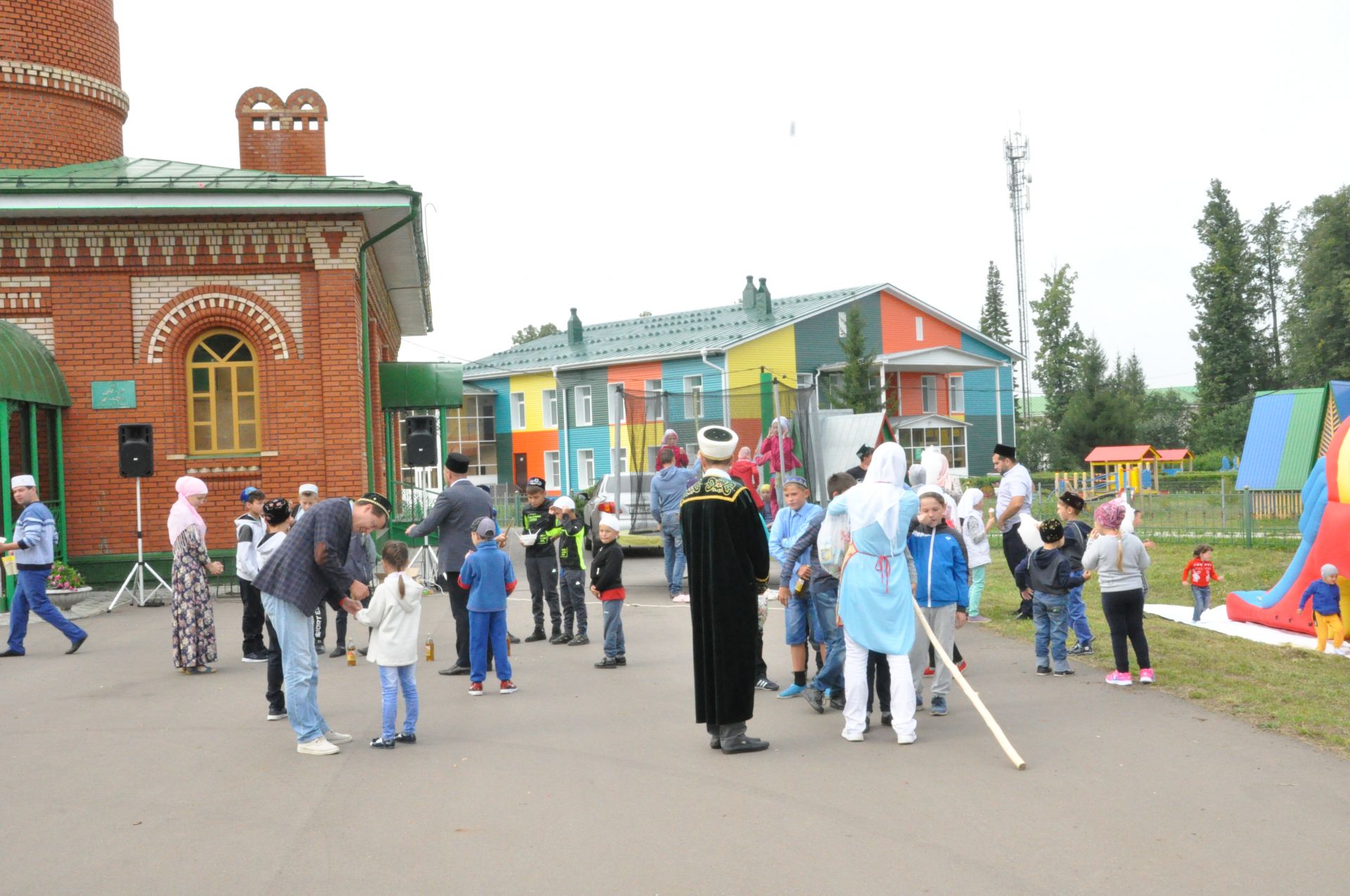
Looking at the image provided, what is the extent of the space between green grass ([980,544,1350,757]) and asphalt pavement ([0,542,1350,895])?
1.13 ft

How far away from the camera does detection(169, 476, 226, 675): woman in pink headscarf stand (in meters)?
10.3

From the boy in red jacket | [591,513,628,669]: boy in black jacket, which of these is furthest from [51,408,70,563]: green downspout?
the boy in red jacket

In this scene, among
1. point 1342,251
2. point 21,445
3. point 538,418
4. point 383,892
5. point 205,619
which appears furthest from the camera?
point 538,418

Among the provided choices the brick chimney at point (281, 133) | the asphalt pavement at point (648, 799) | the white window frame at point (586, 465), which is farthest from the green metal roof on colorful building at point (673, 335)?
the asphalt pavement at point (648, 799)

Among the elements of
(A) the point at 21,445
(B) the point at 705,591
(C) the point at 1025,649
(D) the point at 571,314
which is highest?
(D) the point at 571,314

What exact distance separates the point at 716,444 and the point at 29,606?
7905mm

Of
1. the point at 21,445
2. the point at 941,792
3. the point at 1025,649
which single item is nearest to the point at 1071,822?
the point at 941,792

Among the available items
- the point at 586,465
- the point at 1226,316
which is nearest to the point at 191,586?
the point at 586,465

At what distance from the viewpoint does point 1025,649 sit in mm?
10961

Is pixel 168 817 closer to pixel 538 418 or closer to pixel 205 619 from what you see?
pixel 205 619

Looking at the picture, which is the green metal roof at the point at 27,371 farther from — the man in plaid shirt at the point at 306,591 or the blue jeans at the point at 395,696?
the blue jeans at the point at 395,696

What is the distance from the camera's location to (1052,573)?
9461 millimetres

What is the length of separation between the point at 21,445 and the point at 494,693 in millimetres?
10753

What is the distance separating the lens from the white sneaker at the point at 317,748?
287 inches
